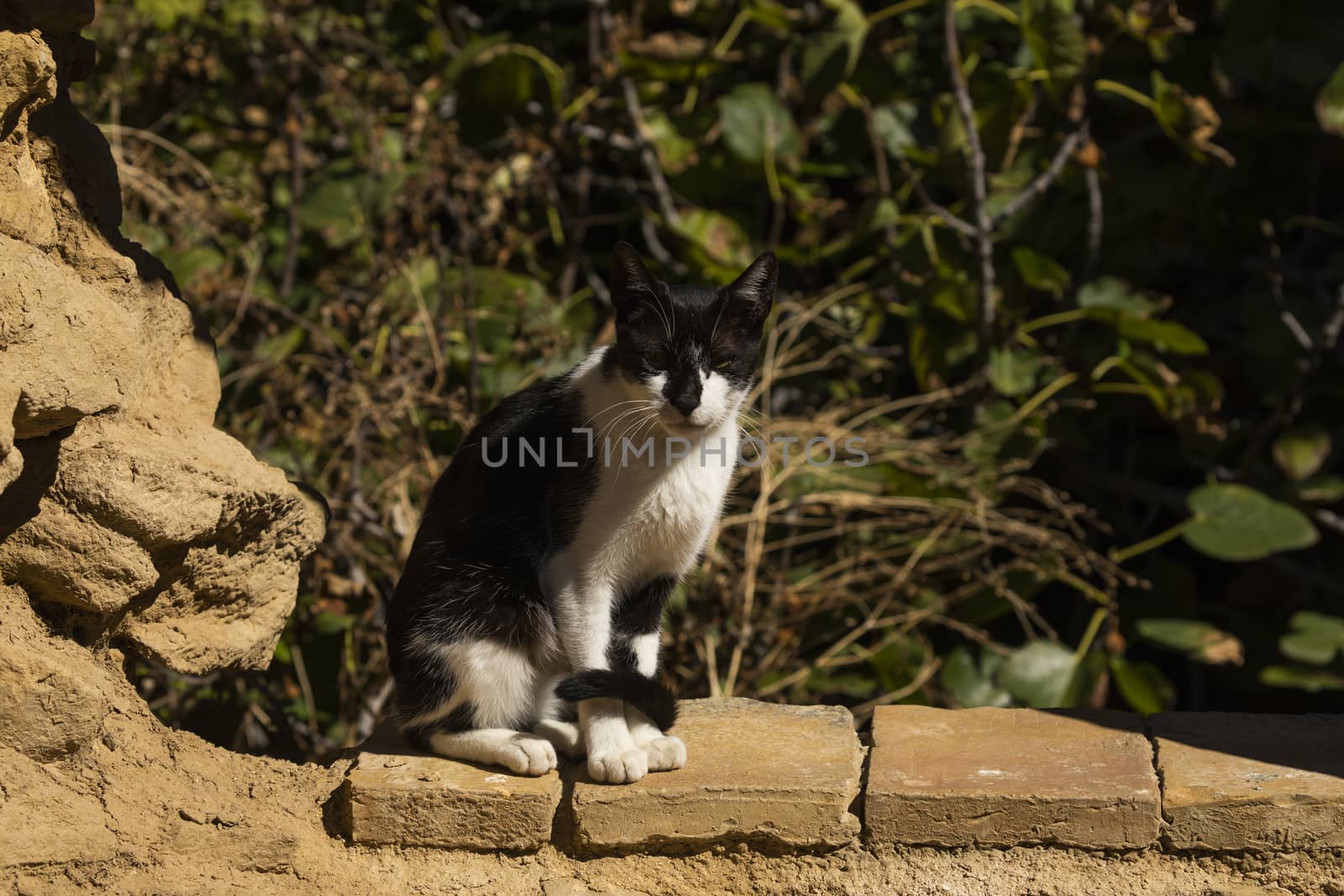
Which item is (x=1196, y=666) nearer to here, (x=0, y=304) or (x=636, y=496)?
(x=636, y=496)

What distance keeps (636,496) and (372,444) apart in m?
1.68

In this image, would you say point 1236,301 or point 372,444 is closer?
point 372,444

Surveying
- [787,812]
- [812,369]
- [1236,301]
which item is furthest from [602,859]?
[1236,301]

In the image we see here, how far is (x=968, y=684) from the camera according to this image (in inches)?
152

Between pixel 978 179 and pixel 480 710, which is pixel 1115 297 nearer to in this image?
pixel 978 179

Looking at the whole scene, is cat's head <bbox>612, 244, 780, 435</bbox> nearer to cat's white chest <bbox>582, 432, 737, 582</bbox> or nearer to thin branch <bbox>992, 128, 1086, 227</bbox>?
cat's white chest <bbox>582, 432, 737, 582</bbox>

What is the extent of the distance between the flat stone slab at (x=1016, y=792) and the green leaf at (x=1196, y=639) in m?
1.48

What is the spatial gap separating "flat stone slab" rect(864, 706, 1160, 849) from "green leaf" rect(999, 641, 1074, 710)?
123 centimetres

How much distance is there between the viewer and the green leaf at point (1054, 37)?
3.81 metres

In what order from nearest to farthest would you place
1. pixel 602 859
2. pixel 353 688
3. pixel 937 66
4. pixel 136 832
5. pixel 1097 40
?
pixel 136 832
pixel 602 859
pixel 353 688
pixel 1097 40
pixel 937 66

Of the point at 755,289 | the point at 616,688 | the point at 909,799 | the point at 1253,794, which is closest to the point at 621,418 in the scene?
the point at 755,289

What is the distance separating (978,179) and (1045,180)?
28cm

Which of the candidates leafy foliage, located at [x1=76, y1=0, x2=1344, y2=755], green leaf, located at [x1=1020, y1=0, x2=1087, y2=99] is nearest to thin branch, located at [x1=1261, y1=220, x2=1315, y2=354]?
leafy foliage, located at [x1=76, y1=0, x2=1344, y2=755]

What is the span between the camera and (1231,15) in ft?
12.8
